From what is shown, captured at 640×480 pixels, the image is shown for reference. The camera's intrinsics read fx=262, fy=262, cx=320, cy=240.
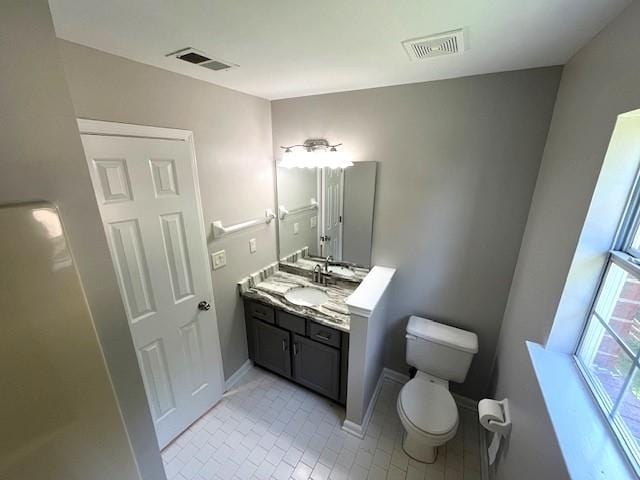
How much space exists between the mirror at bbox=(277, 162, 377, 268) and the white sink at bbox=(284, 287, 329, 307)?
1.07ft

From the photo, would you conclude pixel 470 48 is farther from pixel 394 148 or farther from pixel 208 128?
pixel 208 128

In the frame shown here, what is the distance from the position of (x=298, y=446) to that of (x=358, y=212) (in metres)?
1.72

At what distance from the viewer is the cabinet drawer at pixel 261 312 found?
2.08 metres

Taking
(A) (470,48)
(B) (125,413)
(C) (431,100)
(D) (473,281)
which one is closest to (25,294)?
(B) (125,413)

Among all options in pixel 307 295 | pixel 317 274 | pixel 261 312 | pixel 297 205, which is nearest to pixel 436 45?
pixel 297 205

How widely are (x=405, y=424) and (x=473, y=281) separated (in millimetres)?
1027

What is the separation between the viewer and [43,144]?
592 mm

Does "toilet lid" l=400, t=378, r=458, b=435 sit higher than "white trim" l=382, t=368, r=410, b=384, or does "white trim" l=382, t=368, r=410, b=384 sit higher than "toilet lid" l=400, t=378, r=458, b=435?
"toilet lid" l=400, t=378, r=458, b=435

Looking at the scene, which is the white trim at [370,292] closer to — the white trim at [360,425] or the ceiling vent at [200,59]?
the white trim at [360,425]

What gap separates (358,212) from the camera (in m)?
2.10

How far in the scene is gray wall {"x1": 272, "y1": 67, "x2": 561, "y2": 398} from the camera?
151 cm

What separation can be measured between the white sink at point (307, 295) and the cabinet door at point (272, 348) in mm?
275

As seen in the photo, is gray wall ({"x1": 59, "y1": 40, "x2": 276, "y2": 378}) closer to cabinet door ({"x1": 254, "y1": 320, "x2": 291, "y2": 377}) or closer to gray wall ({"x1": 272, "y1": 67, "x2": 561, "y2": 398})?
cabinet door ({"x1": 254, "y1": 320, "x2": 291, "y2": 377})

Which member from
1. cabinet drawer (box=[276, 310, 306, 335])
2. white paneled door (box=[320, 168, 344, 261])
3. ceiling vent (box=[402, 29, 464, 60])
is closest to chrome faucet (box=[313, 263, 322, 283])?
white paneled door (box=[320, 168, 344, 261])
